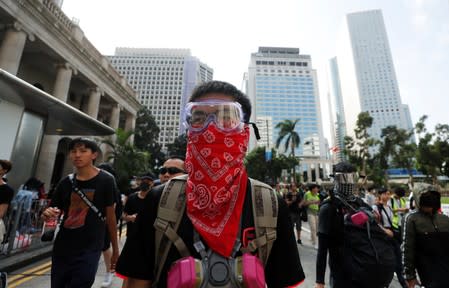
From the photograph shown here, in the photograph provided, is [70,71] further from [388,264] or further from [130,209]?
[388,264]

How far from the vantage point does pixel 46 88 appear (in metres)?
16.1

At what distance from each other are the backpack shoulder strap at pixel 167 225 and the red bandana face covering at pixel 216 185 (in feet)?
0.18

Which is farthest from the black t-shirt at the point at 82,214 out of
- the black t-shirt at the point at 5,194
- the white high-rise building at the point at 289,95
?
the white high-rise building at the point at 289,95

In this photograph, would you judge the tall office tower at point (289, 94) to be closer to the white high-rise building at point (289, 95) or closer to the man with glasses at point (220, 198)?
the white high-rise building at point (289, 95)

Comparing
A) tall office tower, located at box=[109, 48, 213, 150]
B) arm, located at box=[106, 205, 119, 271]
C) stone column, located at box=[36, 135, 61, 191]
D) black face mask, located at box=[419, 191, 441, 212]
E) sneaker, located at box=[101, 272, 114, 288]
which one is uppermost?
tall office tower, located at box=[109, 48, 213, 150]

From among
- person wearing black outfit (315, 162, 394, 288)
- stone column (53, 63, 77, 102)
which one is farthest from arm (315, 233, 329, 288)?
stone column (53, 63, 77, 102)

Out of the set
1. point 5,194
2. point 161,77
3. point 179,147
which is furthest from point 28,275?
point 161,77

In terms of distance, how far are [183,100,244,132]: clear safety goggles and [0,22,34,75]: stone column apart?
13855mm

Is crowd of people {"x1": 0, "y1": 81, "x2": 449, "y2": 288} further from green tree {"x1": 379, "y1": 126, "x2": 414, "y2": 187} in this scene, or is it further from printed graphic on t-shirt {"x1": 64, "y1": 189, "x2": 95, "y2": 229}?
green tree {"x1": 379, "y1": 126, "x2": 414, "y2": 187}

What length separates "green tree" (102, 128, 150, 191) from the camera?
15375 mm

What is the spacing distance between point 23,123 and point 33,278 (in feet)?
14.9

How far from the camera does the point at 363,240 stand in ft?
7.17

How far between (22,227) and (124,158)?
10.5m

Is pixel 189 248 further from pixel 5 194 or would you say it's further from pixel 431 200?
pixel 5 194
